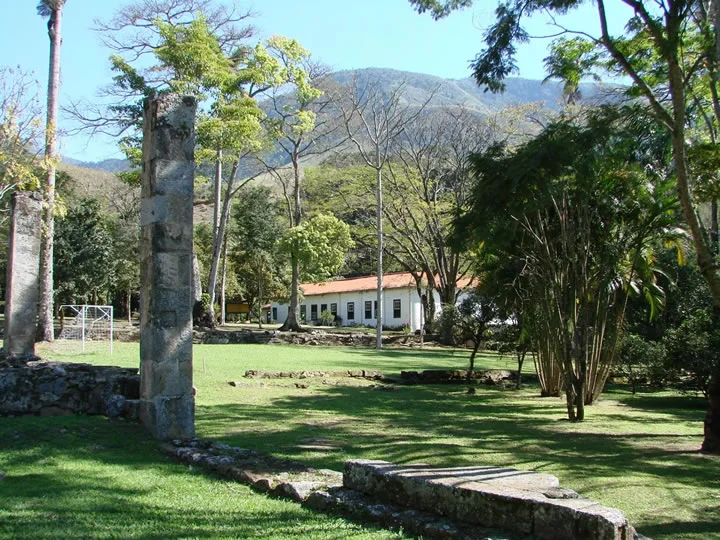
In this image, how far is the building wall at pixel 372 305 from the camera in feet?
169

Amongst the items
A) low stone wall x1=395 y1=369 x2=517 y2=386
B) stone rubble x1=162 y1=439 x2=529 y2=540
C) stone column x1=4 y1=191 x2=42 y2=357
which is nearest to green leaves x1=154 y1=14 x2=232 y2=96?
stone column x1=4 y1=191 x2=42 y2=357

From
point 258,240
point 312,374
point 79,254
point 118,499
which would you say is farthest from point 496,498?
point 258,240

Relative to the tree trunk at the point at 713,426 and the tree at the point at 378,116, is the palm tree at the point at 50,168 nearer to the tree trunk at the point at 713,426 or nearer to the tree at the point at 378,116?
the tree at the point at 378,116

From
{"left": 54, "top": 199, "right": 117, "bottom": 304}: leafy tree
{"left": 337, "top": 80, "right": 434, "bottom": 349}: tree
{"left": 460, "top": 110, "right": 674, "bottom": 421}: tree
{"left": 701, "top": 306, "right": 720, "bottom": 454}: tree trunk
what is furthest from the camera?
{"left": 337, "top": 80, "right": 434, "bottom": 349}: tree

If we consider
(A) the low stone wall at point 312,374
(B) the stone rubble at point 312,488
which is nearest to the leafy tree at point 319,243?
(A) the low stone wall at point 312,374

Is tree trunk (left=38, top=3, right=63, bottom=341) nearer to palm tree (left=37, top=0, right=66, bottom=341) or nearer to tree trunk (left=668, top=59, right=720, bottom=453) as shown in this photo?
palm tree (left=37, top=0, right=66, bottom=341)

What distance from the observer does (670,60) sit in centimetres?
1027

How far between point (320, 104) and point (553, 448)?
34.3m

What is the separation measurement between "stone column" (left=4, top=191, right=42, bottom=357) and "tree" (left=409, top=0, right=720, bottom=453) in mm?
11612

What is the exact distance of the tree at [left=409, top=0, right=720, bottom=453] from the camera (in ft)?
32.6

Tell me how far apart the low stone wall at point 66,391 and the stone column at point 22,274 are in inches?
322

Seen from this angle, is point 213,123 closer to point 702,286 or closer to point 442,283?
point 442,283

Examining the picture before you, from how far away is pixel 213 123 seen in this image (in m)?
29.6

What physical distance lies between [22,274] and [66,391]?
9.25 meters
